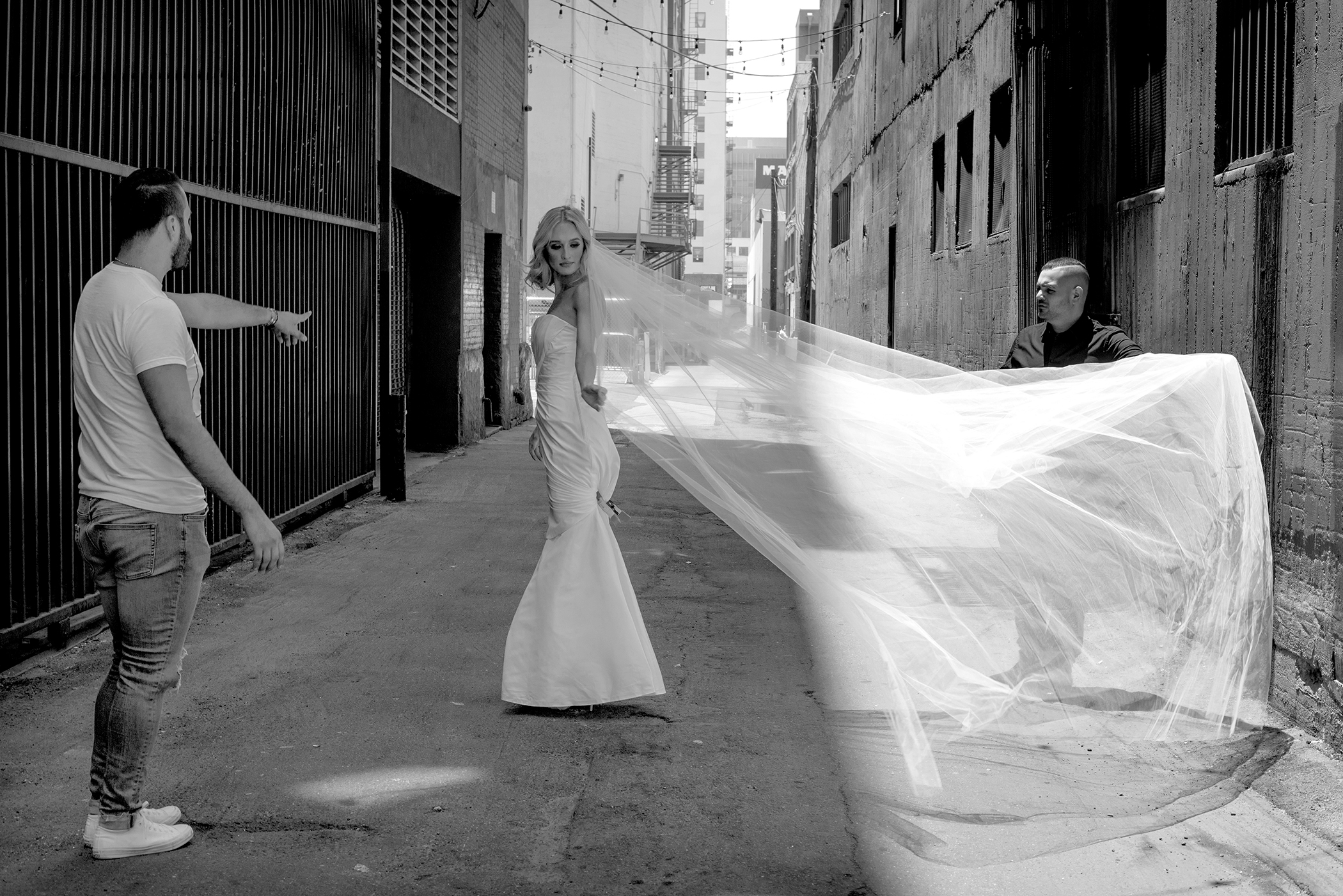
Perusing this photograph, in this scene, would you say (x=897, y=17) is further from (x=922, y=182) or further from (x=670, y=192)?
(x=670, y=192)

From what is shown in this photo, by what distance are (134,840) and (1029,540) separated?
330 cm

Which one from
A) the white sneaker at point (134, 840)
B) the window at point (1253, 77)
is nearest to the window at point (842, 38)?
the window at point (1253, 77)

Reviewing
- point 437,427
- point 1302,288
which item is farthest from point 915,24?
point 1302,288

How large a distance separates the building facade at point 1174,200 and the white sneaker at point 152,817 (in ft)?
13.1

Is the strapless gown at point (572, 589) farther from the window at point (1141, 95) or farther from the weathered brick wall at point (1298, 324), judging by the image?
the window at point (1141, 95)

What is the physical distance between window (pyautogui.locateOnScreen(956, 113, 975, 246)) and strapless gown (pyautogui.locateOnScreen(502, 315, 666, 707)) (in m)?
9.07

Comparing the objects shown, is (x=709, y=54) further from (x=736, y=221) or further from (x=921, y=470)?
(x=921, y=470)

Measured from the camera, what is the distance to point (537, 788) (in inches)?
175

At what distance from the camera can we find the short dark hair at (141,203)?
3.71m

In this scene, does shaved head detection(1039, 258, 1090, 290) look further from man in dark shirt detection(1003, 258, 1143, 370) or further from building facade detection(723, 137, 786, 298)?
building facade detection(723, 137, 786, 298)

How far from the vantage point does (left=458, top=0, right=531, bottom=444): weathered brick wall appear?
56.5 feet

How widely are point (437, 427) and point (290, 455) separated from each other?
6899 millimetres

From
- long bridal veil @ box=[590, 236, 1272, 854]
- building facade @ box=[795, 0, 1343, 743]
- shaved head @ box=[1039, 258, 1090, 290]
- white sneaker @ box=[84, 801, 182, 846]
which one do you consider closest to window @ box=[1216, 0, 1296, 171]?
building facade @ box=[795, 0, 1343, 743]

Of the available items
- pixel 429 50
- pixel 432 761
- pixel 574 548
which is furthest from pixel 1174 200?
pixel 429 50
